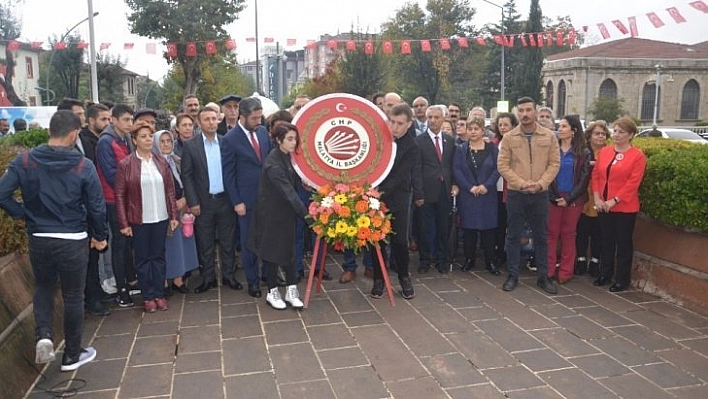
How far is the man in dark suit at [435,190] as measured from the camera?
6.77 m

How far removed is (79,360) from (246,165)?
2426 mm

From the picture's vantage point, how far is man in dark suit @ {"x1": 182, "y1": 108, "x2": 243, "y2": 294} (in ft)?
19.6

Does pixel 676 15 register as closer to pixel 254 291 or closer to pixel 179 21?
pixel 254 291

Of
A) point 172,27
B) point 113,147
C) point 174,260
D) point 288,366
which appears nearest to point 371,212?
point 288,366

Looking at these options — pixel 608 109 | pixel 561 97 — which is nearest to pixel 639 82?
pixel 561 97

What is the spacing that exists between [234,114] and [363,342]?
348 cm

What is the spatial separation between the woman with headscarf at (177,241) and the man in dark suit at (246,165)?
1.75 ft

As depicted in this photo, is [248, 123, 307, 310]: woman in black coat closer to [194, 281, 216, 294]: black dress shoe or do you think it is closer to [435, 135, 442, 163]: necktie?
[194, 281, 216, 294]: black dress shoe

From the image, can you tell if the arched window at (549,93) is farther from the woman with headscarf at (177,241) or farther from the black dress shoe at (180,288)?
the black dress shoe at (180,288)

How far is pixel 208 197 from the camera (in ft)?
20.0

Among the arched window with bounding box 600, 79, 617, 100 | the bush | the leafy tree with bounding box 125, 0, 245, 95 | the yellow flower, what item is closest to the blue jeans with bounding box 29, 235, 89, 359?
the yellow flower

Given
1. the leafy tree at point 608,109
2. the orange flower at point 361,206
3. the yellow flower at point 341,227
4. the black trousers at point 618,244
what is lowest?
the black trousers at point 618,244

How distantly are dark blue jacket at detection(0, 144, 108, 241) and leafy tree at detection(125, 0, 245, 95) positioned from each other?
24872mm

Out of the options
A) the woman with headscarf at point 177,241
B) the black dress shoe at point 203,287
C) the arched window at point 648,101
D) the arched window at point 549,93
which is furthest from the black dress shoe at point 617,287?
the arched window at point 549,93
